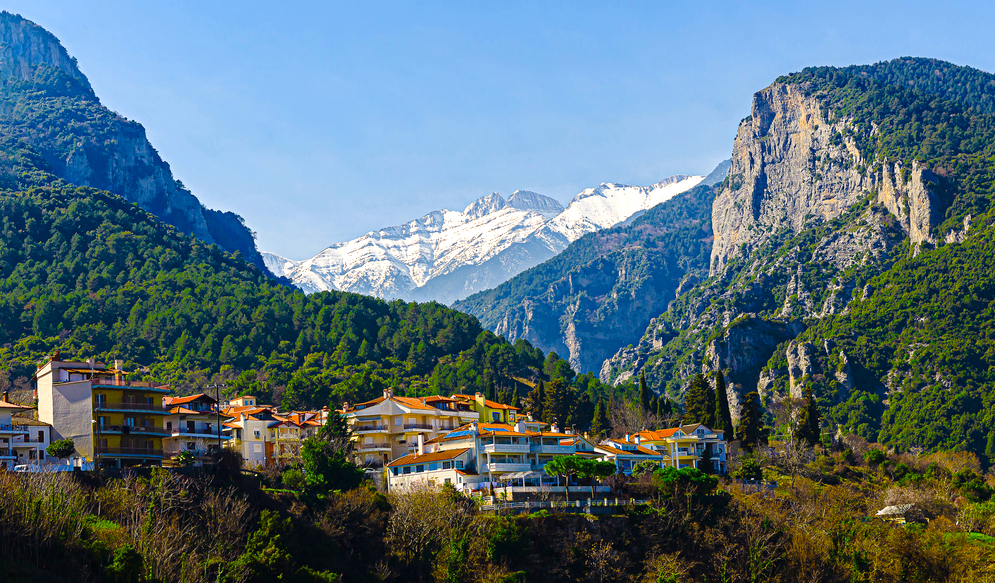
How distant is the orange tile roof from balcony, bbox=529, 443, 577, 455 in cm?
678

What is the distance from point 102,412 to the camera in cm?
7894

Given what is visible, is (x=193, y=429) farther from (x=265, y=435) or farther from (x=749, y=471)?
(x=749, y=471)

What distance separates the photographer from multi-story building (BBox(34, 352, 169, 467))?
76.9 meters

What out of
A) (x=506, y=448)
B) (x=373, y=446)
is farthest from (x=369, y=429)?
(x=506, y=448)

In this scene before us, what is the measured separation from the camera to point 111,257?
189 metres

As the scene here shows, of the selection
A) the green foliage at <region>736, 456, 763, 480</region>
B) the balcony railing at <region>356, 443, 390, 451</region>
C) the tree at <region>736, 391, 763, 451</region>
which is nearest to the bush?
the balcony railing at <region>356, 443, 390, 451</region>

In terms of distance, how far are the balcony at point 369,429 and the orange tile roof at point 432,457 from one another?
9155 millimetres

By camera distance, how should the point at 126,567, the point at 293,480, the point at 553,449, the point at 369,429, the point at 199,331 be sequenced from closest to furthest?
the point at 126,567 < the point at 293,480 < the point at 553,449 < the point at 369,429 < the point at 199,331

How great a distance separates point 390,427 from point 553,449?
1771 cm

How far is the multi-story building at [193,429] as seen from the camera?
3339 inches

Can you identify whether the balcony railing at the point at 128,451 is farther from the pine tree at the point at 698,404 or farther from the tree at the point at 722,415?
the tree at the point at 722,415

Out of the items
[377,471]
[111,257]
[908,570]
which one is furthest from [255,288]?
[908,570]

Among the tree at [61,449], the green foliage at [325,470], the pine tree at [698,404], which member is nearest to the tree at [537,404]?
the pine tree at [698,404]

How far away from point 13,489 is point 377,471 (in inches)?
1587
